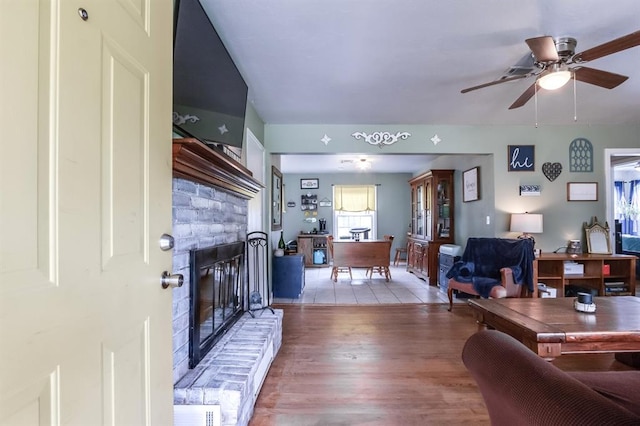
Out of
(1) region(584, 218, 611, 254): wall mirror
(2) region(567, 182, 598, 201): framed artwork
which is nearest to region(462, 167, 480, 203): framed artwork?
(2) region(567, 182, 598, 201): framed artwork

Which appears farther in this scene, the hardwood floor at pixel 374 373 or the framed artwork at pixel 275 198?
the framed artwork at pixel 275 198

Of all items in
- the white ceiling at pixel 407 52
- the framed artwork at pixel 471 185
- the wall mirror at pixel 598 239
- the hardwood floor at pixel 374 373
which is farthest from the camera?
the framed artwork at pixel 471 185

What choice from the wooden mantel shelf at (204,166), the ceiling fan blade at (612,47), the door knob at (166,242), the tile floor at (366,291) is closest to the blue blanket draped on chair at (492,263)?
the tile floor at (366,291)

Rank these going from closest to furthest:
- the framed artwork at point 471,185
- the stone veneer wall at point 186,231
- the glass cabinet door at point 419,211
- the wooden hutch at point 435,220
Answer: the stone veneer wall at point 186,231 → the framed artwork at point 471,185 → the wooden hutch at point 435,220 → the glass cabinet door at point 419,211

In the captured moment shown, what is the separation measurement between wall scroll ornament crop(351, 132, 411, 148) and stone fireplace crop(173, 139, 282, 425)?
2225 millimetres

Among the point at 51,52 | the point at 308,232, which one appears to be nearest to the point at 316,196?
the point at 308,232

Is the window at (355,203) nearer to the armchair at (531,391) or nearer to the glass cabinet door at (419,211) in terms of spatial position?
the glass cabinet door at (419,211)

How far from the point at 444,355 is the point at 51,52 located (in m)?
Result: 2.98

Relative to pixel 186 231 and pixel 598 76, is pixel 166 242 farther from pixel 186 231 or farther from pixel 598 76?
pixel 598 76

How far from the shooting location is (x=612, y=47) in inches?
77.3

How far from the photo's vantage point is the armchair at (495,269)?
3.63 meters

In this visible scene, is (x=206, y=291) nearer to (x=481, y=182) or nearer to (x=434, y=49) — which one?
(x=434, y=49)

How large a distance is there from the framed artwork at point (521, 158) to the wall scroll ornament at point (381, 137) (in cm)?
141

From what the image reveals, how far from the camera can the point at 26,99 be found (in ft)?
1.84
